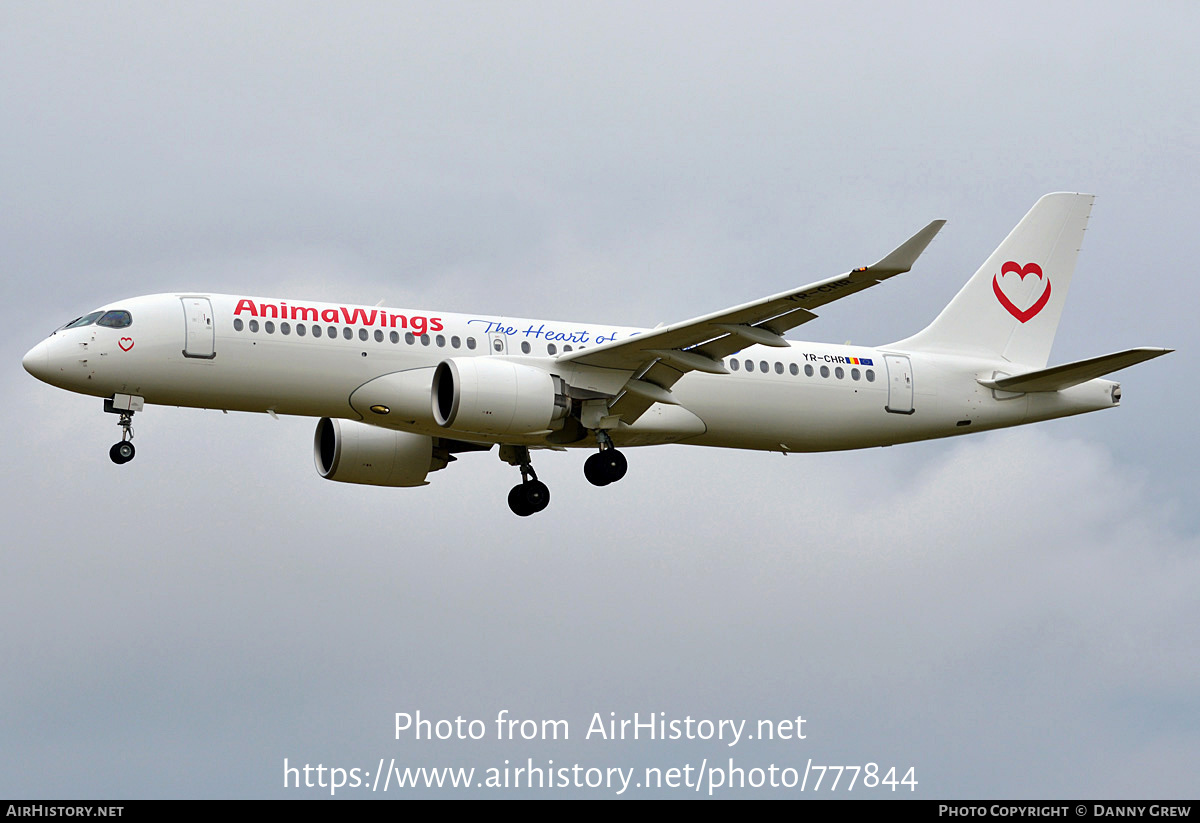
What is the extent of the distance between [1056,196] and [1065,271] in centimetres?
208

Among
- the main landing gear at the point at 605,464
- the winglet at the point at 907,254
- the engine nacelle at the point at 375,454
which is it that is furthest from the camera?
the engine nacelle at the point at 375,454

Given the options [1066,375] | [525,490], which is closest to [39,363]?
[525,490]

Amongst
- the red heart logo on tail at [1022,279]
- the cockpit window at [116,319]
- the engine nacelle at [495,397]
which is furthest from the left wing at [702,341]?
the red heart logo on tail at [1022,279]

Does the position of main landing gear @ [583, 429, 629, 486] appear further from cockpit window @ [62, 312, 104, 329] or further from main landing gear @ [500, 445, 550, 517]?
cockpit window @ [62, 312, 104, 329]

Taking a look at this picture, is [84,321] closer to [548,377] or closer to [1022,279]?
[548,377]

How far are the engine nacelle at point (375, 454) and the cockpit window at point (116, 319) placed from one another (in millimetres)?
7195

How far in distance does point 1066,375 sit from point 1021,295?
4.43 metres

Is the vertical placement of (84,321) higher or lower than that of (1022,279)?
lower

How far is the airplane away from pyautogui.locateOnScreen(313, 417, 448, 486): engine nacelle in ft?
0.15

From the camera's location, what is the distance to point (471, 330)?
132 feet

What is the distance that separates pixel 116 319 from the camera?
125 ft

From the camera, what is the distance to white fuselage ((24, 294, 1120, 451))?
125 ft

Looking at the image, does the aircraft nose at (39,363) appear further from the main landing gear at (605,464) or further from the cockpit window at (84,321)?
the main landing gear at (605,464)

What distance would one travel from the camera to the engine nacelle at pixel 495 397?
1510 inches
